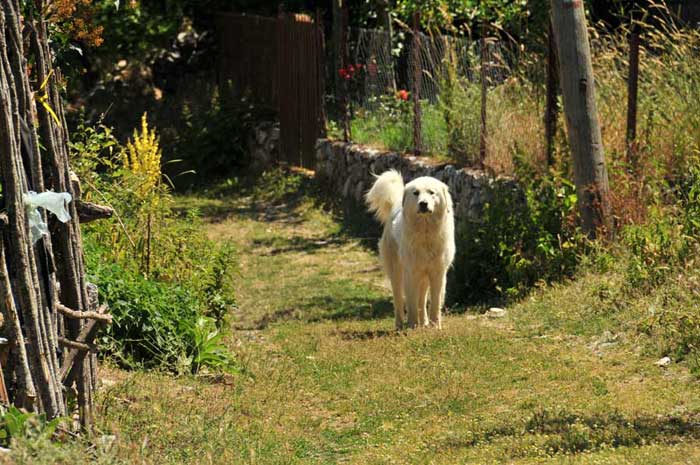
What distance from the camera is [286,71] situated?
818 inches

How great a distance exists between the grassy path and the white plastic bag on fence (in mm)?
1187

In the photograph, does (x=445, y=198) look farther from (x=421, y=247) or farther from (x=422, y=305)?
(x=422, y=305)

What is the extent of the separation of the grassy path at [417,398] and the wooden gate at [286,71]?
8398 mm

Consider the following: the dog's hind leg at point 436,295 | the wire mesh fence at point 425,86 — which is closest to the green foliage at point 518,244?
the dog's hind leg at point 436,295

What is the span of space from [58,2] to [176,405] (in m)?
2.46

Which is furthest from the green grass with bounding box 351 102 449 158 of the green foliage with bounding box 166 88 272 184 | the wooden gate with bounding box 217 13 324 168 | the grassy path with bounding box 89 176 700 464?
the grassy path with bounding box 89 176 700 464

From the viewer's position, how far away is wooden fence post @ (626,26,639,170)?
11320 millimetres

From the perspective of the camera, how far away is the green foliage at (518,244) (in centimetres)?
1102

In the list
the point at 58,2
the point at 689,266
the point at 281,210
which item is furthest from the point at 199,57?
the point at 58,2

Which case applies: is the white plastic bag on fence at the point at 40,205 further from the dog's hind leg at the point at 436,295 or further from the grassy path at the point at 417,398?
the dog's hind leg at the point at 436,295

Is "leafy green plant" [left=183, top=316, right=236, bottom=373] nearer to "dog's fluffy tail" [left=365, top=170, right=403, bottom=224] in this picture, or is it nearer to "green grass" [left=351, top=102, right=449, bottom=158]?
"dog's fluffy tail" [left=365, top=170, right=403, bottom=224]

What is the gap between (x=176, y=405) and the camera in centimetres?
705

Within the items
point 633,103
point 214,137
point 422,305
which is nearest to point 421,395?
point 422,305

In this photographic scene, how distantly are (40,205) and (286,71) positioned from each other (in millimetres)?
15508
